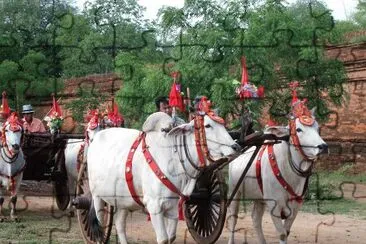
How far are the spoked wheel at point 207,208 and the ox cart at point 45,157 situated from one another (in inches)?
144

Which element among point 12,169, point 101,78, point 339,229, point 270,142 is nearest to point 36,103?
point 101,78

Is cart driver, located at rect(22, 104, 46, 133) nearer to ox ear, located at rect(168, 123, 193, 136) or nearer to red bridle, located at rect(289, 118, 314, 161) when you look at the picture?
red bridle, located at rect(289, 118, 314, 161)

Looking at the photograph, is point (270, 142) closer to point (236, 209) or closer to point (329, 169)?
point (236, 209)

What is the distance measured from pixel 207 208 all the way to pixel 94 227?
4.50 ft

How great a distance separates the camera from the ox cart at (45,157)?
1121 cm

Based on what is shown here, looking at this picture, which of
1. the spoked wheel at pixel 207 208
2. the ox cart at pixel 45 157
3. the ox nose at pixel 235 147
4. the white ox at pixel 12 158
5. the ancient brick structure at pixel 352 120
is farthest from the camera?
the ancient brick structure at pixel 352 120

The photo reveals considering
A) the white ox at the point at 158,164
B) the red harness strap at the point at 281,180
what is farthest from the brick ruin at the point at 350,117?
the white ox at the point at 158,164

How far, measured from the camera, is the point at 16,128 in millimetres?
10375

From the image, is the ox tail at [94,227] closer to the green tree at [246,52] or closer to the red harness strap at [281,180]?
the red harness strap at [281,180]

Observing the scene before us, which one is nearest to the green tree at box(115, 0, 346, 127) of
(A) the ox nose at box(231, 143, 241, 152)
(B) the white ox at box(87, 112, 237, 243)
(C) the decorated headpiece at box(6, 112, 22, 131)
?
(C) the decorated headpiece at box(6, 112, 22, 131)

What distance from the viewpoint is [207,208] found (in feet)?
26.2

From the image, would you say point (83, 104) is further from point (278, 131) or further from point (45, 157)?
point (278, 131)

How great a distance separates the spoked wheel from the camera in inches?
302

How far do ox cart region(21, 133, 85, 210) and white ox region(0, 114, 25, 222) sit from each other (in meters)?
0.34
